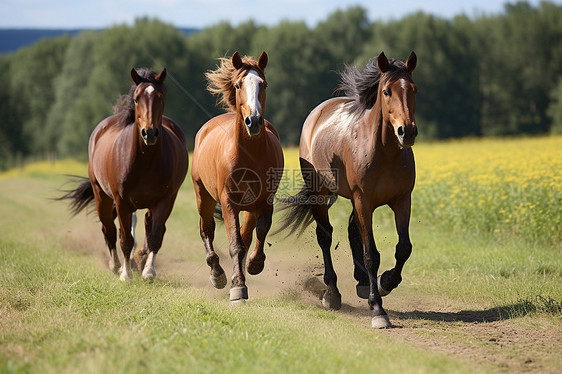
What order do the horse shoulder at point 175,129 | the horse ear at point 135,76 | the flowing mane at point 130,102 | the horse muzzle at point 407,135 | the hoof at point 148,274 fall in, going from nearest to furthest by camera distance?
1. the horse muzzle at point 407,135
2. the horse ear at point 135,76
3. the flowing mane at point 130,102
4. the hoof at point 148,274
5. the horse shoulder at point 175,129

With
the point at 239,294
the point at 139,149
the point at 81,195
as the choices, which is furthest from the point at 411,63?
the point at 81,195

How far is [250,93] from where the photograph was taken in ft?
19.9

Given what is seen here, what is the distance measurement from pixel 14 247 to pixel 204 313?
18.5 ft

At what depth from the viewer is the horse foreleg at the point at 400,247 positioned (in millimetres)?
6031

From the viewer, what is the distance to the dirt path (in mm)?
4910

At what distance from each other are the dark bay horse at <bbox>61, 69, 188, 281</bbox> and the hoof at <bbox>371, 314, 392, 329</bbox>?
10.5 ft

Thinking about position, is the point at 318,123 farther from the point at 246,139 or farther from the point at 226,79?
the point at 246,139

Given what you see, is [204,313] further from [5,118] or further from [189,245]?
[5,118]

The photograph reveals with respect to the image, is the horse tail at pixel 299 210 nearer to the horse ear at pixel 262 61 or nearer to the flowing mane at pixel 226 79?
the flowing mane at pixel 226 79

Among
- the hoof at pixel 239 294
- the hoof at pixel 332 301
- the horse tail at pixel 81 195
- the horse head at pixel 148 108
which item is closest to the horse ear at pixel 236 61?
the horse head at pixel 148 108

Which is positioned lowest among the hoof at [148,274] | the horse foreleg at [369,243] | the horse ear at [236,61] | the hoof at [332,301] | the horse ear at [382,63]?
the hoof at [332,301]

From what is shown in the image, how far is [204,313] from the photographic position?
5629 millimetres

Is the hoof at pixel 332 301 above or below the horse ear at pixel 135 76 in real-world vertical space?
below

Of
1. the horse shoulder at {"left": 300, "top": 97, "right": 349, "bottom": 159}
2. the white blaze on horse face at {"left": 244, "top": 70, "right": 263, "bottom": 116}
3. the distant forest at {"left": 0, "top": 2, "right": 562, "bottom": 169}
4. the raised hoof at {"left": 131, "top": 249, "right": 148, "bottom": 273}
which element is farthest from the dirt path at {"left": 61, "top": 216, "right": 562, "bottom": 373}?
the distant forest at {"left": 0, "top": 2, "right": 562, "bottom": 169}
